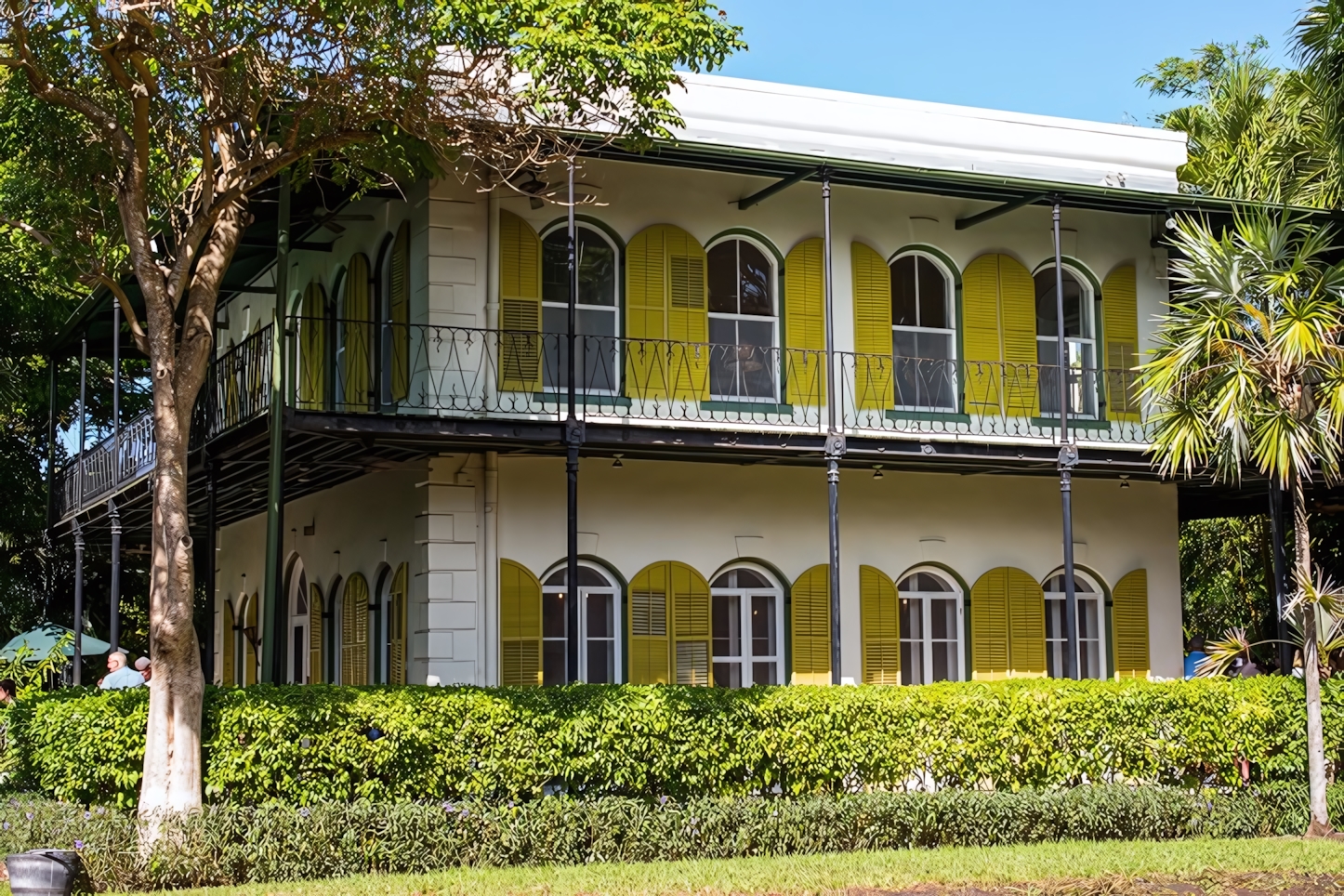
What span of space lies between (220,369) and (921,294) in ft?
26.7

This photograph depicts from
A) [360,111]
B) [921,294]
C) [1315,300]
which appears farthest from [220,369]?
[1315,300]

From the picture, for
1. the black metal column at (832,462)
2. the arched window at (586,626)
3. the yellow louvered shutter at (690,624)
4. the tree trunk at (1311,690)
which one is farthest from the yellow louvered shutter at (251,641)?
the tree trunk at (1311,690)

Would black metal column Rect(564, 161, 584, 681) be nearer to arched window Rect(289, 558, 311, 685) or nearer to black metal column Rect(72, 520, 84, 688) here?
arched window Rect(289, 558, 311, 685)

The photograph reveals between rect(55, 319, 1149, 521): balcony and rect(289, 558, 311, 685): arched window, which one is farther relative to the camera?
rect(289, 558, 311, 685): arched window

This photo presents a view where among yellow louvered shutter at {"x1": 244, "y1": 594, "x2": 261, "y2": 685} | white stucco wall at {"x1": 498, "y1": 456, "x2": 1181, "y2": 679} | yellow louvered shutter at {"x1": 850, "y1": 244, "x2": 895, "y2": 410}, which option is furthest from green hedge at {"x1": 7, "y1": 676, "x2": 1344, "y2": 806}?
yellow louvered shutter at {"x1": 244, "y1": 594, "x2": 261, "y2": 685}

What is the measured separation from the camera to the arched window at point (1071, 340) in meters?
18.6

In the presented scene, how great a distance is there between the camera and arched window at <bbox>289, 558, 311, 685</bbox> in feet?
64.6

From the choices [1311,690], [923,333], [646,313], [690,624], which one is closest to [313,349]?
[646,313]

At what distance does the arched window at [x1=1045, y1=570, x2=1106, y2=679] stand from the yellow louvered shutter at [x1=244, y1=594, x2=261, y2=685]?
33.4 feet

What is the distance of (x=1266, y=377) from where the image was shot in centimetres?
1455

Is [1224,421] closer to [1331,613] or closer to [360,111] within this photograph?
[1331,613]

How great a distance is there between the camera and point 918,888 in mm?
10750

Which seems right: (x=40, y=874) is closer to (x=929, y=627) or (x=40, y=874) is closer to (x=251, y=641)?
(x=929, y=627)

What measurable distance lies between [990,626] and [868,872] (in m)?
7.25
